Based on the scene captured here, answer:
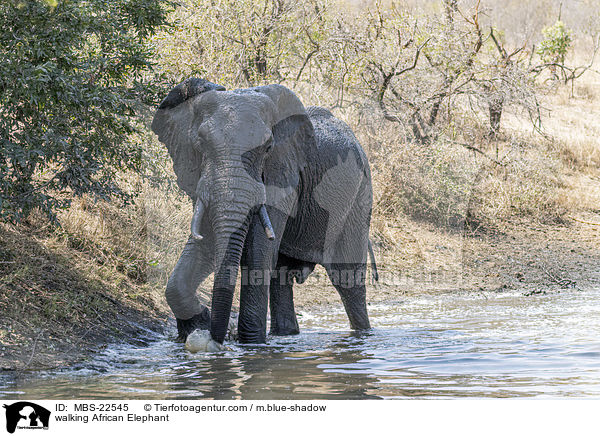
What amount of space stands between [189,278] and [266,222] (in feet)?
2.66

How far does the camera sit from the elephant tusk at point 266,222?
6.28 meters

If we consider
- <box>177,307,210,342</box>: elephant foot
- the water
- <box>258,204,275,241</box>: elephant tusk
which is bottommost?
the water

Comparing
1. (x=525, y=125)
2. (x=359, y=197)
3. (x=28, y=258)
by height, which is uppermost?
(x=525, y=125)

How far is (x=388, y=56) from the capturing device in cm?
1426

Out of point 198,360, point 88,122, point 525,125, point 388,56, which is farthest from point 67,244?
point 525,125

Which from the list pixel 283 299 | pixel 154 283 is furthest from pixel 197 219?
pixel 154 283

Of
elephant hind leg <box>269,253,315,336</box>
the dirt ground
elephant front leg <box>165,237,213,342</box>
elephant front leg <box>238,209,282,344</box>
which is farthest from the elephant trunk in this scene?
the dirt ground

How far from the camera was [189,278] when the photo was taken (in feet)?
21.4

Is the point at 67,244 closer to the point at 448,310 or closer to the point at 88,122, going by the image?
the point at 88,122

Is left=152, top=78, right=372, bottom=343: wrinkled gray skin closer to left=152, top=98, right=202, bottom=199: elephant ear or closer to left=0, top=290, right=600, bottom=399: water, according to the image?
left=152, top=98, right=202, bottom=199: elephant ear

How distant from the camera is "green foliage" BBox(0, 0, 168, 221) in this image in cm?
606

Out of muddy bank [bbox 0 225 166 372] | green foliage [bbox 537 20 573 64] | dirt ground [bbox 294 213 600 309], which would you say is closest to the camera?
muddy bank [bbox 0 225 166 372]

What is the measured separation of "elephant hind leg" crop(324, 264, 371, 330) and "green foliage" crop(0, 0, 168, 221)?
7.60 ft
